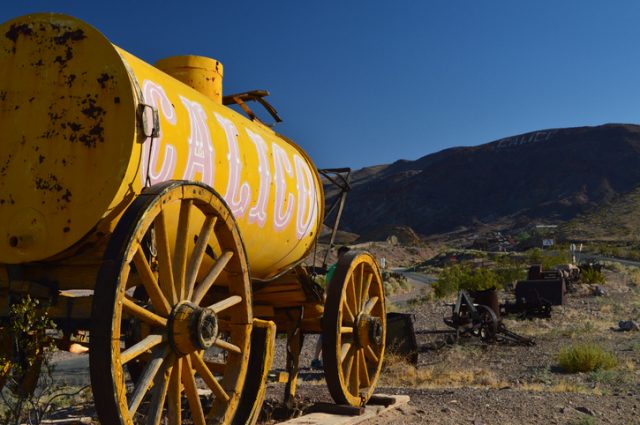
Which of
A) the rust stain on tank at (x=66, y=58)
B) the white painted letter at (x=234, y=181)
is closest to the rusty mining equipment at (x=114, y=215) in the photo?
the rust stain on tank at (x=66, y=58)

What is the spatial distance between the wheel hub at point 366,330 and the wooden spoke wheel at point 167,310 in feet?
7.99

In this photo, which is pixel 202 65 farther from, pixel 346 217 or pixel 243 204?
pixel 346 217

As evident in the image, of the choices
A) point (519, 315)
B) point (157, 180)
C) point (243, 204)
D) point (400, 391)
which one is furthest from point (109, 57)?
point (519, 315)

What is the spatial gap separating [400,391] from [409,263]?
185 feet

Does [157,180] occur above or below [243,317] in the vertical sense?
above

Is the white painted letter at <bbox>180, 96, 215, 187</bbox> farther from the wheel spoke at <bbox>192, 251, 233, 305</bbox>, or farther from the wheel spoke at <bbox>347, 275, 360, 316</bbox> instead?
the wheel spoke at <bbox>347, 275, 360, 316</bbox>

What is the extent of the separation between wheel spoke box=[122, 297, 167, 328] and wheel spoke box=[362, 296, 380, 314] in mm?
3782

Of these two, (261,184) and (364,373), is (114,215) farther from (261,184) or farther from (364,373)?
(364,373)

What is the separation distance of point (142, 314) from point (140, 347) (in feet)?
0.58

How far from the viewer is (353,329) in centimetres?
704

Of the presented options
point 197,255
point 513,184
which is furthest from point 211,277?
point 513,184

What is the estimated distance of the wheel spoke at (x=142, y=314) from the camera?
356 cm

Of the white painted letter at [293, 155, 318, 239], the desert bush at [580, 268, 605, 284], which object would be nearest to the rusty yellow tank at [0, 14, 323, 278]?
the white painted letter at [293, 155, 318, 239]

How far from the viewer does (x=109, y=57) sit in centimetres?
405
